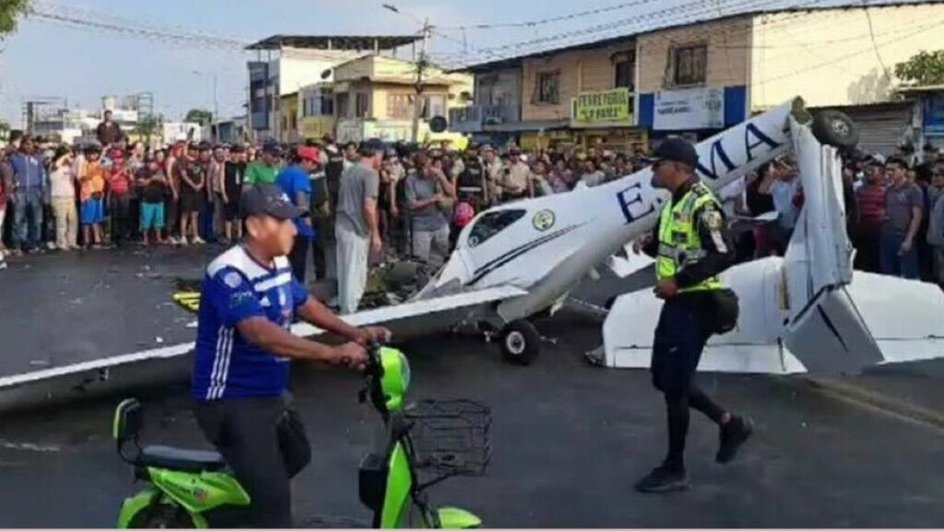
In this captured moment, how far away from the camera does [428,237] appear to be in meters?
14.0

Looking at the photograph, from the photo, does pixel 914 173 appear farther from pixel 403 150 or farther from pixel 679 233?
pixel 403 150

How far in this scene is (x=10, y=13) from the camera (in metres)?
23.1

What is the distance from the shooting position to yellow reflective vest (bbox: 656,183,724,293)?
663cm

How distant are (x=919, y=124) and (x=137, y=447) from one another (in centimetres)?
2744

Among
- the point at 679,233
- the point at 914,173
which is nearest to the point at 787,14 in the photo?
the point at 914,173

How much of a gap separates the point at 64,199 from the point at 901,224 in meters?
12.8

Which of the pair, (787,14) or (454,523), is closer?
(454,523)

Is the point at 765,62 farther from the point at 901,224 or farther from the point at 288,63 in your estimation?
the point at 288,63

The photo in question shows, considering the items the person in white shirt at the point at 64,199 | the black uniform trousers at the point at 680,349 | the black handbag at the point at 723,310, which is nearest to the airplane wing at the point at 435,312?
the black uniform trousers at the point at 680,349

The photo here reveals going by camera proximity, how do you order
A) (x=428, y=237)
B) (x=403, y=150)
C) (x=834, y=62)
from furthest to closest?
(x=834, y=62) < (x=403, y=150) < (x=428, y=237)

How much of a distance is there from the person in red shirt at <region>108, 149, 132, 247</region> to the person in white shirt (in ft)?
2.77

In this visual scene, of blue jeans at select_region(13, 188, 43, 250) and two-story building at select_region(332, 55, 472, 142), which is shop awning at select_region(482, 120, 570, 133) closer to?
two-story building at select_region(332, 55, 472, 142)

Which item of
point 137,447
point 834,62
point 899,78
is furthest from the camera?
point 834,62

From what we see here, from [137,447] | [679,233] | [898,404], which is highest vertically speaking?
[679,233]
